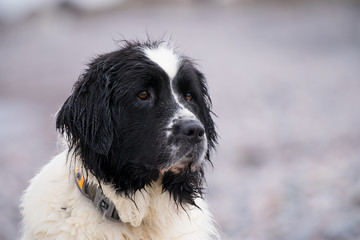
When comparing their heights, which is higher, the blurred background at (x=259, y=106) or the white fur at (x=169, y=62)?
the white fur at (x=169, y=62)

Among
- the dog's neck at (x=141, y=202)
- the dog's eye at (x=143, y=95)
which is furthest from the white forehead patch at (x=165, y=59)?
the dog's neck at (x=141, y=202)

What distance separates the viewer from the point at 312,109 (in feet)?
39.2

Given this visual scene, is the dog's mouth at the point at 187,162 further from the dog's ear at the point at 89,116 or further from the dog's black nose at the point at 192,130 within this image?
the dog's ear at the point at 89,116

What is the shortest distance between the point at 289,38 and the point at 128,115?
2520 centimetres

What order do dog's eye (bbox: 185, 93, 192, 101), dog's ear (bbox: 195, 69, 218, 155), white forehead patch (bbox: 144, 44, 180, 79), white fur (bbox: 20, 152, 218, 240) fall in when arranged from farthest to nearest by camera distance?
dog's ear (bbox: 195, 69, 218, 155), dog's eye (bbox: 185, 93, 192, 101), white forehead patch (bbox: 144, 44, 180, 79), white fur (bbox: 20, 152, 218, 240)

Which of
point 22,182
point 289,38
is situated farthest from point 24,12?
point 22,182

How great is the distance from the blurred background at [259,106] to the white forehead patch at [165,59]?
578 mm

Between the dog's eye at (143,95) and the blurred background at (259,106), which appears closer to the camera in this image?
the dog's eye at (143,95)

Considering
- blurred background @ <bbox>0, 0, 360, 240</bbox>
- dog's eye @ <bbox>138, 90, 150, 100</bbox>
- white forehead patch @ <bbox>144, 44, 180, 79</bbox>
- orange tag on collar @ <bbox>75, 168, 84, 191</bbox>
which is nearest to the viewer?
orange tag on collar @ <bbox>75, 168, 84, 191</bbox>

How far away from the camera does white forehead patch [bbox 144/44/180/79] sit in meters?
3.26

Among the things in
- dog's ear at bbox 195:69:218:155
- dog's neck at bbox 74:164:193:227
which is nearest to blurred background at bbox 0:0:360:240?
dog's ear at bbox 195:69:218:155

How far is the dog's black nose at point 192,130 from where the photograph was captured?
2965 mm

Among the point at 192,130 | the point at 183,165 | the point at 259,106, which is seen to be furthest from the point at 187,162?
the point at 259,106

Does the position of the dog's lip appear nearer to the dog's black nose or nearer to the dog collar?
the dog's black nose
